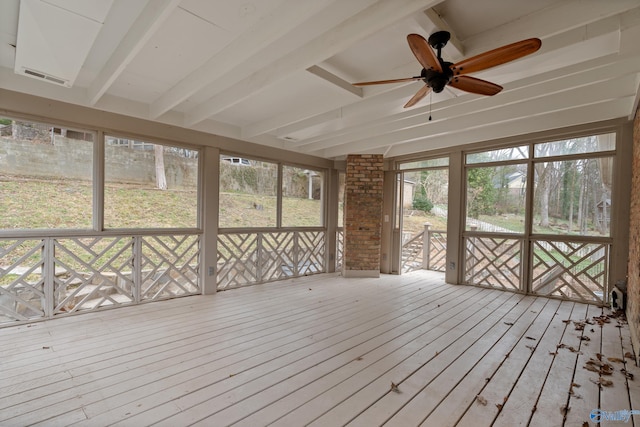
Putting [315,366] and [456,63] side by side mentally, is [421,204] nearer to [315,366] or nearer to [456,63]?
[456,63]

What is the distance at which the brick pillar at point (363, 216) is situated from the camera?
577 centimetres

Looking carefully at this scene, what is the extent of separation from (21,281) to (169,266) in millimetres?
1454

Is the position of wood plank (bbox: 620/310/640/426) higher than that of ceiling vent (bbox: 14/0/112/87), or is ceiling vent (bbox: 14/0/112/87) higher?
ceiling vent (bbox: 14/0/112/87)

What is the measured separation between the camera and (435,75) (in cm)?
198

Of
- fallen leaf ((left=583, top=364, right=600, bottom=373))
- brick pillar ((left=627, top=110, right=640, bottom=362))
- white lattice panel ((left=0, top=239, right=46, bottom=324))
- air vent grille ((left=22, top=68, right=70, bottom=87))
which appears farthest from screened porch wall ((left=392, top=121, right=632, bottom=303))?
white lattice panel ((left=0, top=239, right=46, bottom=324))

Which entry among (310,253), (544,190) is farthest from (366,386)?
(544,190)

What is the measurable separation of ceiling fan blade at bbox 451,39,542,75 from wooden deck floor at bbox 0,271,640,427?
2218 mm

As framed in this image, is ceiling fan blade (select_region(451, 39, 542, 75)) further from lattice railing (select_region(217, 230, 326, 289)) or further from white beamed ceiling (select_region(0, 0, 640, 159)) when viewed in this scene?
lattice railing (select_region(217, 230, 326, 289))

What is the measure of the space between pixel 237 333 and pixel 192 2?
281 centimetres

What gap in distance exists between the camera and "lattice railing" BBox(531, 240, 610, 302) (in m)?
4.07

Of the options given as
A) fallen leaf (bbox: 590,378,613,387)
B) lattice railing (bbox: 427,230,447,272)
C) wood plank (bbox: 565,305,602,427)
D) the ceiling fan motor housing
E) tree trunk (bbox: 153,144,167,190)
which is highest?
the ceiling fan motor housing

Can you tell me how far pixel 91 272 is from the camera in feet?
11.5

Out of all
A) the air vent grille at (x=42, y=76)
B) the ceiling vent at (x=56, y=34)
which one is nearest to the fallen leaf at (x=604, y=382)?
the ceiling vent at (x=56, y=34)

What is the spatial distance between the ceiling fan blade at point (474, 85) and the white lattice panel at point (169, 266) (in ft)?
12.8
